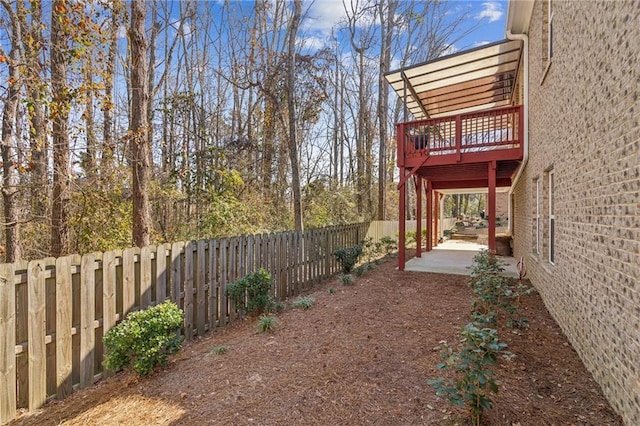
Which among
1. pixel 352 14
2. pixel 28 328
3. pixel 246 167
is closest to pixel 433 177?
pixel 246 167

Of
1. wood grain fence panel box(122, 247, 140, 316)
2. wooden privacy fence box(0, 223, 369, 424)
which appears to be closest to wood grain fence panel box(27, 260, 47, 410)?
wooden privacy fence box(0, 223, 369, 424)

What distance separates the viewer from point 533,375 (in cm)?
315

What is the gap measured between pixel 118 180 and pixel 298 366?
6.31 metres

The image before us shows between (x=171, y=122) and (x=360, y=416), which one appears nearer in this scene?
(x=360, y=416)

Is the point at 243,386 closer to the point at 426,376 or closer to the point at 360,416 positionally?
the point at 360,416

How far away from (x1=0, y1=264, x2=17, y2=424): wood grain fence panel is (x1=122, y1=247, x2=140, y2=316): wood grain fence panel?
986mm

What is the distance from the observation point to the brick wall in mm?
2354

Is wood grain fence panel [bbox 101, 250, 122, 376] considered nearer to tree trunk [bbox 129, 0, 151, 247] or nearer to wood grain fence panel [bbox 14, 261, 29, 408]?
wood grain fence panel [bbox 14, 261, 29, 408]

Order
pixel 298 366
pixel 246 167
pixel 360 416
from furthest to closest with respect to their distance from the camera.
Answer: pixel 246 167, pixel 298 366, pixel 360 416

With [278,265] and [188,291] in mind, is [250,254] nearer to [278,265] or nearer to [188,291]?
[278,265]

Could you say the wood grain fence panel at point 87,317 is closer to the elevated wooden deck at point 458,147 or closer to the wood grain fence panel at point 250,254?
the wood grain fence panel at point 250,254

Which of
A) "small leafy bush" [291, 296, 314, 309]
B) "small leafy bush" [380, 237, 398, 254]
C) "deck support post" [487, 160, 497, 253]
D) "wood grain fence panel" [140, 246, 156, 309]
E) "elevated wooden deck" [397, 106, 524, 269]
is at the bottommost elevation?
"small leafy bush" [291, 296, 314, 309]

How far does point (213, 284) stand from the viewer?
490 cm

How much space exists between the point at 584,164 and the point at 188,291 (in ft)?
16.0
